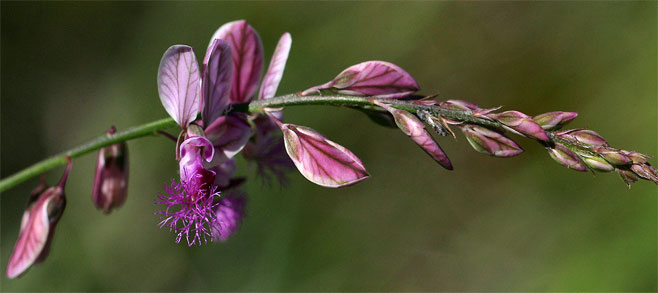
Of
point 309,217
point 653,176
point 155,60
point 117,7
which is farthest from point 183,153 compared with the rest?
point 117,7

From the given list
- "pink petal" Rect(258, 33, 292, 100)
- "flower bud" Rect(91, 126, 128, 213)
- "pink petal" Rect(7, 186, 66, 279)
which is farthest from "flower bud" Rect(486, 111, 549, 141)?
"pink petal" Rect(7, 186, 66, 279)

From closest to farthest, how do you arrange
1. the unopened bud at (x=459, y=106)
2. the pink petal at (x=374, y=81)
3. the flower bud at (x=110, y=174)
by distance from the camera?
the unopened bud at (x=459, y=106) → the pink petal at (x=374, y=81) → the flower bud at (x=110, y=174)

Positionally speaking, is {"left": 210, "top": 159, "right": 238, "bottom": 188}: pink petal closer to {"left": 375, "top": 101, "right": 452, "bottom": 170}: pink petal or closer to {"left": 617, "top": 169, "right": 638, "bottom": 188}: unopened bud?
{"left": 375, "top": 101, "right": 452, "bottom": 170}: pink petal

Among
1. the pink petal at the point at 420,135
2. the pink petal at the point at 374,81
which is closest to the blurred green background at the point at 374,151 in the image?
the pink petal at the point at 374,81

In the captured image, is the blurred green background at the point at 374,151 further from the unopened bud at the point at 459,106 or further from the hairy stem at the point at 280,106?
the unopened bud at the point at 459,106

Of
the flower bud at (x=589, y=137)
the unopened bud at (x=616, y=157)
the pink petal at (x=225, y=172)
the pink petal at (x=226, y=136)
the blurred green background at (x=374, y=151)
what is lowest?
the blurred green background at (x=374, y=151)

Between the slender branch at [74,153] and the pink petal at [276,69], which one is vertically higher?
the pink petal at [276,69]
